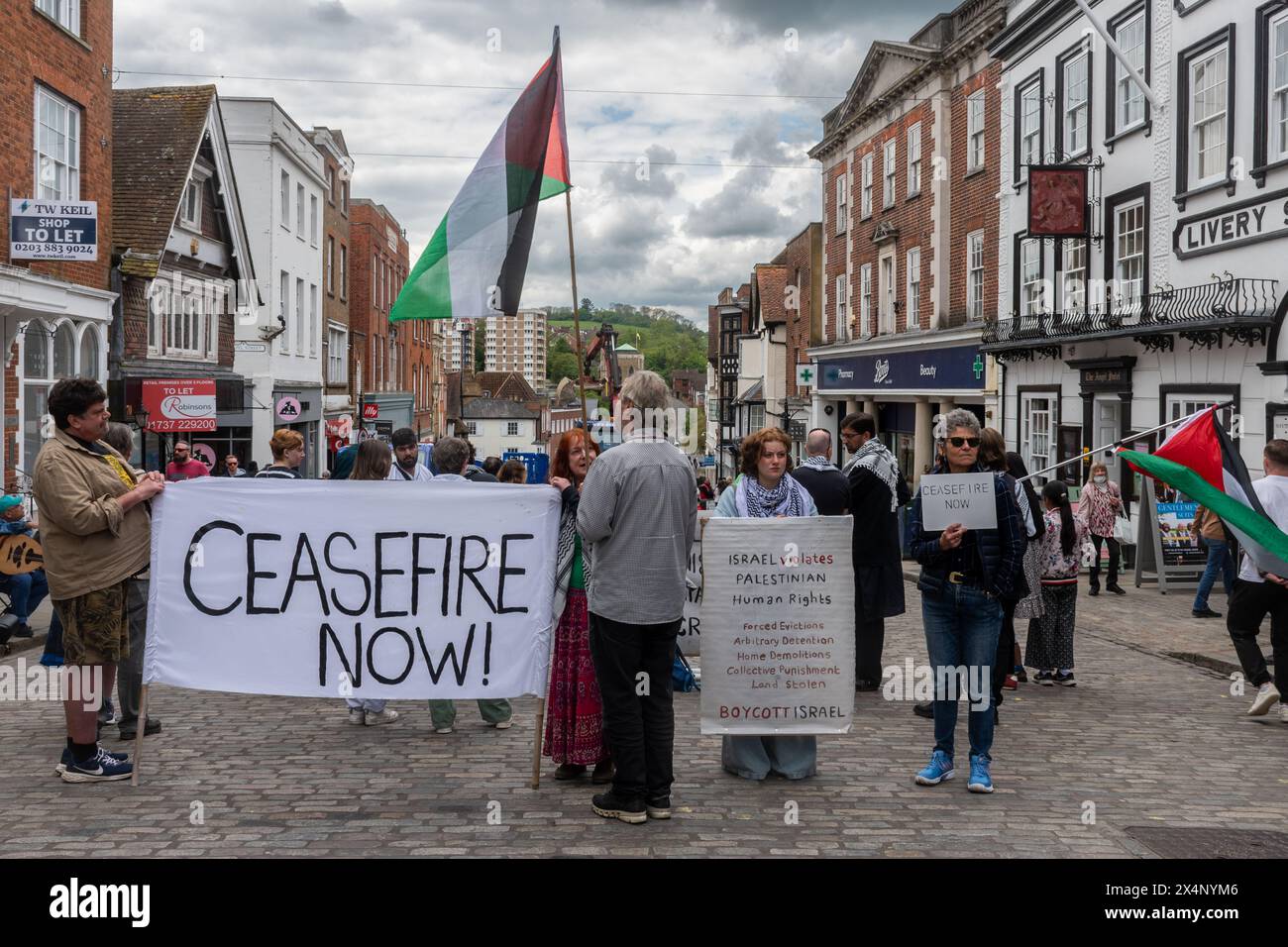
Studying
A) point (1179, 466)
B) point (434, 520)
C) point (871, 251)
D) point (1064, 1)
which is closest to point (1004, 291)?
point (1064, 1)

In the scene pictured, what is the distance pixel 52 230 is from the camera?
1647 cm

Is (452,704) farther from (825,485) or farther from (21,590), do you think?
(21,590)

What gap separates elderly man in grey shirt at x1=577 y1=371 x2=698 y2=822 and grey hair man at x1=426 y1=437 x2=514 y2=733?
1916 mm

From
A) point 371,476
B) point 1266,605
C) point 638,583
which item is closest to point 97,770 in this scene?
point 371,476

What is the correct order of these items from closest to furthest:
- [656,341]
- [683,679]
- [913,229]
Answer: [683,679]
[913,229]
[656,341]

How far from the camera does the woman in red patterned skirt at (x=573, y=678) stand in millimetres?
6273

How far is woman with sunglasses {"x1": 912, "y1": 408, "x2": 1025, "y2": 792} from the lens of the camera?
6203 millimetres

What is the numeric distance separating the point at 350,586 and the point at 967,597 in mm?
3336

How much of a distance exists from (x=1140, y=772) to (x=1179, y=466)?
6.97 ft

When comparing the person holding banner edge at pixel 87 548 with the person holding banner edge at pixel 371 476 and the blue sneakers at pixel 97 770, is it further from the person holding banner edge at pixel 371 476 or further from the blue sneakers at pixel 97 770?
the person holding banner edge at pixel 371 476

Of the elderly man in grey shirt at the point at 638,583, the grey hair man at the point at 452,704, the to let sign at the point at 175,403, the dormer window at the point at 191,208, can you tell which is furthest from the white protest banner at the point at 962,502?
the dormer window at the point at 191,208

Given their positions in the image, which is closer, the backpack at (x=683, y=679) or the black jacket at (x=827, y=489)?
the black jacket at (x=827, y=489)

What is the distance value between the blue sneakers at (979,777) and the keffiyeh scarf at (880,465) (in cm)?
285

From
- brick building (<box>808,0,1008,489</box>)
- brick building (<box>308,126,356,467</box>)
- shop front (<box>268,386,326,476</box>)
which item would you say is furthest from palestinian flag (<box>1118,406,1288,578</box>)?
brick building (<box>308,126,356,467</box>)
